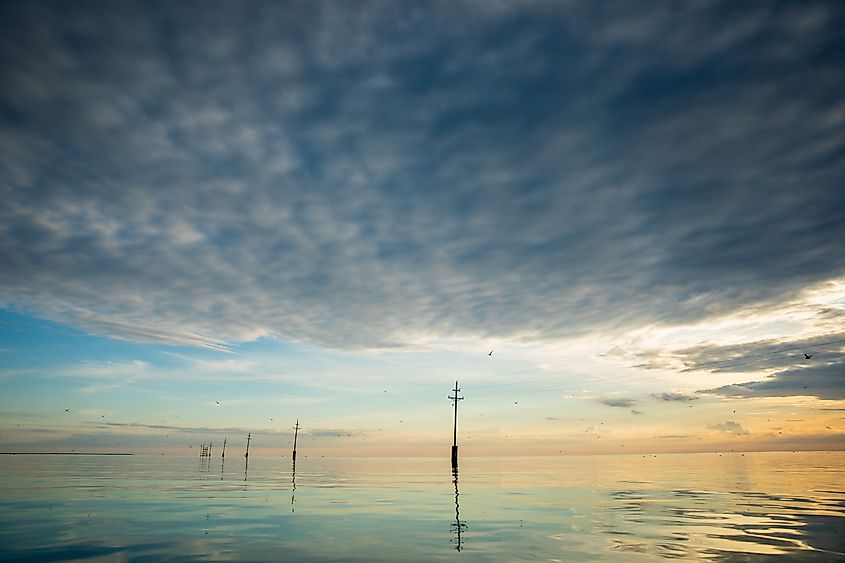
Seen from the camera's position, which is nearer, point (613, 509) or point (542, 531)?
point (542, 531)

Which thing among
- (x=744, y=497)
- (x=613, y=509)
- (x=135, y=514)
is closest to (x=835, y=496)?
(x=744, y=497)

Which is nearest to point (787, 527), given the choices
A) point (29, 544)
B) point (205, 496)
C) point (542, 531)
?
point (542, 531)

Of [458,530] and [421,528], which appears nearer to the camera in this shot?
[458,530]

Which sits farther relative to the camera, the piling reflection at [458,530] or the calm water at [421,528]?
the piling reflection at [458,530]

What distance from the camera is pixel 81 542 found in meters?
18.1

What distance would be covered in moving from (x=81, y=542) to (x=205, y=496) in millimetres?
20140

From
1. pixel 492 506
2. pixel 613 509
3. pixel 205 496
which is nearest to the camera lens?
pixel 613 509

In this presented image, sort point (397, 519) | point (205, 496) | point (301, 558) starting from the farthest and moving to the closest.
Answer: point (205, 496) < point (397, 519) < point (301, 558)

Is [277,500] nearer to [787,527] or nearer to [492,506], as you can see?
[492,506]

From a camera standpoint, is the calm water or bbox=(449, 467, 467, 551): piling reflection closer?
the calm water

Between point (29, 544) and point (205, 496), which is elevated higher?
point (29, 544)

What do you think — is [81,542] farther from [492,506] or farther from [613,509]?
[613,509]

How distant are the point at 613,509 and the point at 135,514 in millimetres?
24681

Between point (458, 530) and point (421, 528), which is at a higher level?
point (458, 530)
